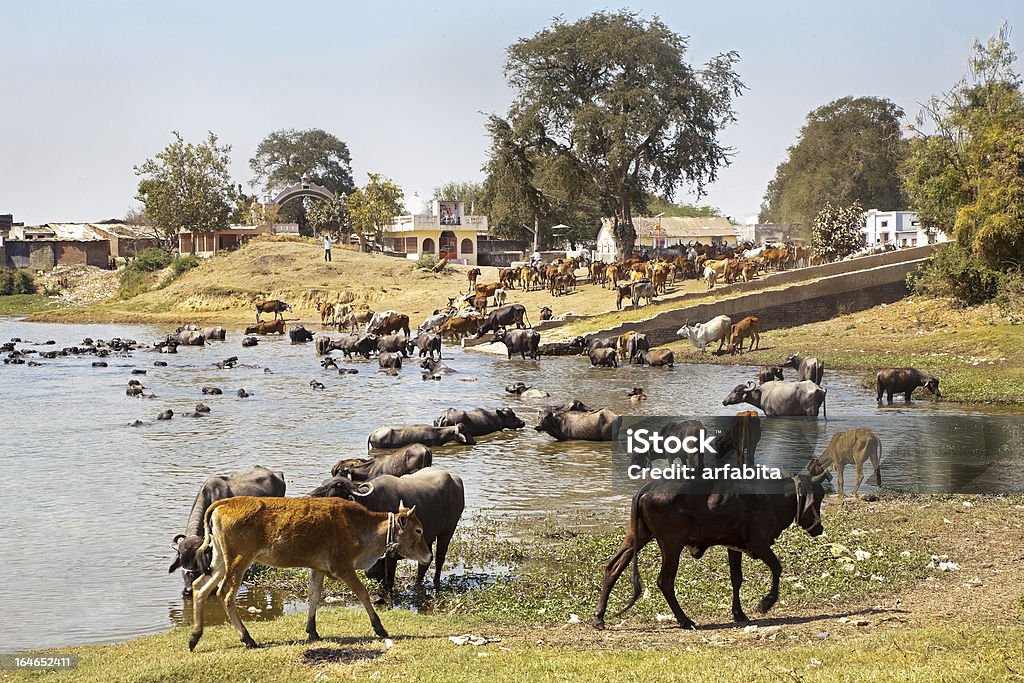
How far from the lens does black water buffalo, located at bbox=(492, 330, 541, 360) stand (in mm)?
36250

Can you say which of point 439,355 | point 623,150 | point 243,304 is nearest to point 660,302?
point 439,355

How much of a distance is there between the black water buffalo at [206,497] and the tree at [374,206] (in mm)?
69647

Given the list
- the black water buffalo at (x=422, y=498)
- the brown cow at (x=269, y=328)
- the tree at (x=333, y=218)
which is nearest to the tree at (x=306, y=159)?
the tree at (x=333, y=218)

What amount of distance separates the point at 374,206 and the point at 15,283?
91.2 feet

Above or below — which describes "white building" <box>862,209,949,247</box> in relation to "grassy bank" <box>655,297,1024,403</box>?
above

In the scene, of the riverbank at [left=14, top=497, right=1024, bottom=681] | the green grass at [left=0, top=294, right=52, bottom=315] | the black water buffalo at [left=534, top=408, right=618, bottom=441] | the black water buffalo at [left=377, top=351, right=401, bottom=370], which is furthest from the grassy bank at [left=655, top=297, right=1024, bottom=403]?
the green grass at [left=0, top=294, right=52, bottom=315]

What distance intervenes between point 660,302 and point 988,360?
1665 centimetres

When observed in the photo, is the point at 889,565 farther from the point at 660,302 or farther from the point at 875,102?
the point at 875,102

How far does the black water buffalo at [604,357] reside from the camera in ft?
108

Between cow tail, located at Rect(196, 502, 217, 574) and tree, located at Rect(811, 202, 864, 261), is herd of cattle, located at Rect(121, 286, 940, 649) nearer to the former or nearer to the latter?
cow tail, located at Rect(196, 502, 217, 574)

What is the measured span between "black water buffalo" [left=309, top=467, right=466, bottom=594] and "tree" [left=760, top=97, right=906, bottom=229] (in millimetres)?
84168

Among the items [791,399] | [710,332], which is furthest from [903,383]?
[710,332]

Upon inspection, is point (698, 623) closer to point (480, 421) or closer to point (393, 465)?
point (393, 465)

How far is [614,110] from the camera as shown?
54.1 metres
